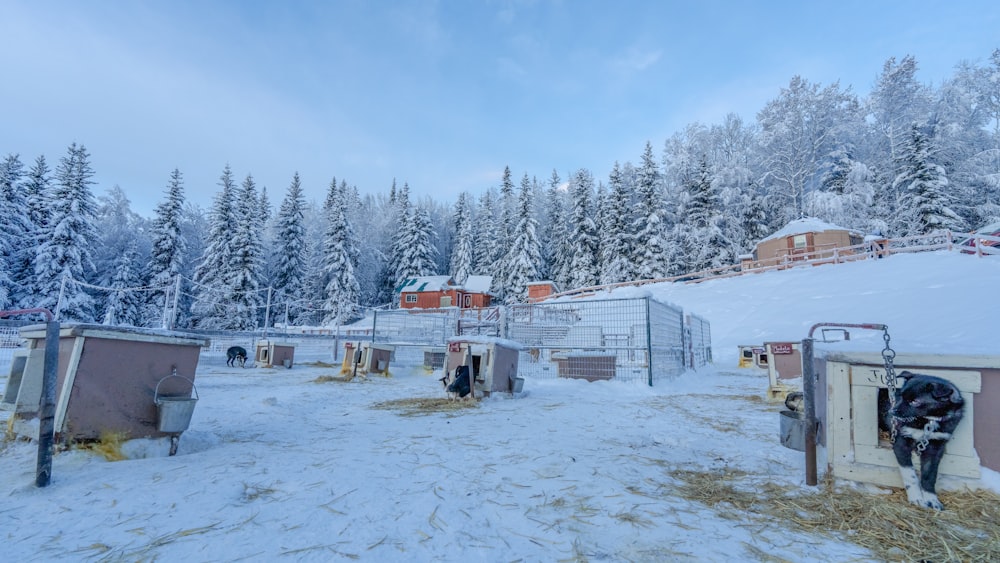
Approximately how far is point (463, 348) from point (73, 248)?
32.7 m

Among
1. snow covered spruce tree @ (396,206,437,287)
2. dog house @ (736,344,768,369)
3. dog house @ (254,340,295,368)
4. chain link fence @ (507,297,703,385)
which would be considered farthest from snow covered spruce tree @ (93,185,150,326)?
dog house @ (736,344,768,369)

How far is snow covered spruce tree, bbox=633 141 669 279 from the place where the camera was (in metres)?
33.7

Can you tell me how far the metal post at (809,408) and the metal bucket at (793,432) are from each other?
62 mm

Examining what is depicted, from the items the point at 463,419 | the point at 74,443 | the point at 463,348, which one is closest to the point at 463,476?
the point at 463,419

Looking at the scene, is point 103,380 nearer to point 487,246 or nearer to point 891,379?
point 891,379

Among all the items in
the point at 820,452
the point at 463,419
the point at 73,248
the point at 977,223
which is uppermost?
the point at 977,223

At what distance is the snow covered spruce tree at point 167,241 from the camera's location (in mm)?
31062

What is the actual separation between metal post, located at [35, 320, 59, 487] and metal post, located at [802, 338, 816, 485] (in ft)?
15.6

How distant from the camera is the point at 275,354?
13828mm

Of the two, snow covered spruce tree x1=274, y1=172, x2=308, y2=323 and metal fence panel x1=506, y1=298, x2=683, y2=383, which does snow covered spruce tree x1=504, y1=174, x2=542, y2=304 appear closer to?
snow covered spruce tree x1=274, y1=172, x2=308, y2=323

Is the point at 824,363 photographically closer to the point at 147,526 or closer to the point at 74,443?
the point at 147,526

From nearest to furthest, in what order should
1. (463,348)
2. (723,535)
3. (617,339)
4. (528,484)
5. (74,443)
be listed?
(723,535) < (528,484) < (74,443) < (463,348) < (617,339)

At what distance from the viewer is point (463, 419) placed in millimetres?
5336

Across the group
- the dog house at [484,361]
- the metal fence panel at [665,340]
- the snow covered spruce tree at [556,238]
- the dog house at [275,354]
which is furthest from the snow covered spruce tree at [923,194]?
the dog house at [275,354]
